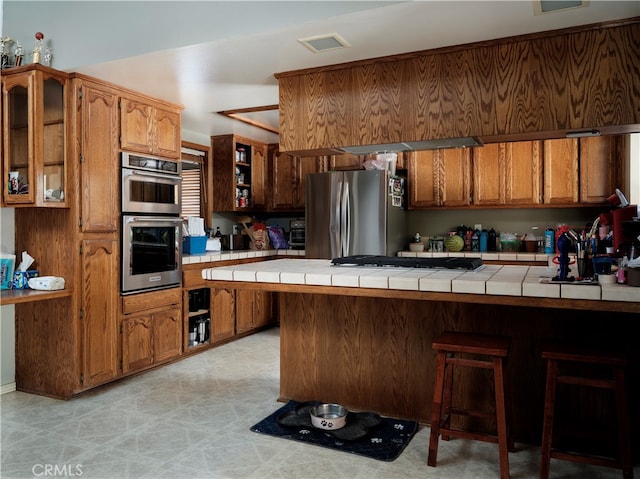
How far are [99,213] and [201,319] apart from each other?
1.71 metres

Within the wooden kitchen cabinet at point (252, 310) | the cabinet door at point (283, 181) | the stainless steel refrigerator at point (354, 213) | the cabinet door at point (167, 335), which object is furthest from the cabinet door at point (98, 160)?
the cabinet door at point (283, 181)

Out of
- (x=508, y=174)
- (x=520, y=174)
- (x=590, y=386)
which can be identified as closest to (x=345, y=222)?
(x=508, y=174)

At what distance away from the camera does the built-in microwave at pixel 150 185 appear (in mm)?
3945

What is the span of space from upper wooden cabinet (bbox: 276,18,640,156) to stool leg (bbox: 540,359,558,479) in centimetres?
137

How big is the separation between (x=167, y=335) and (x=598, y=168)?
438 cm

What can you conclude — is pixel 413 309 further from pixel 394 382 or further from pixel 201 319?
pixel 201 319

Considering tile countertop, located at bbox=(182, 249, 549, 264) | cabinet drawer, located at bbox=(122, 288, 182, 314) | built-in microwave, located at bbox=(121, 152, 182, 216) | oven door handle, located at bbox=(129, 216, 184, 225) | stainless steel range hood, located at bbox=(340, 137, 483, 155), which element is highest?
stainless steel range hood, located at bbox=(340, 137, 483, 155)

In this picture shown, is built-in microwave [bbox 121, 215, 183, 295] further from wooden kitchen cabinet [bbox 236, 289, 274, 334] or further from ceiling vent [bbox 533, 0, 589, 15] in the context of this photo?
ceiling vent [bbox 533, 0, 589, 15]

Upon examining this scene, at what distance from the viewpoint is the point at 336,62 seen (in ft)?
10.7

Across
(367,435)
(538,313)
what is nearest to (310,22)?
(538,313)

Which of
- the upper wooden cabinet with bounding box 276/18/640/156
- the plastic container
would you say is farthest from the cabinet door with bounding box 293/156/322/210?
the upper wooden cabinet with bounding box 276/18/640/156

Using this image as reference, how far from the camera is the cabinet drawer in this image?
13.0ft

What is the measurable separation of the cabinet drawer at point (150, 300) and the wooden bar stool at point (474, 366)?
8.49 ft

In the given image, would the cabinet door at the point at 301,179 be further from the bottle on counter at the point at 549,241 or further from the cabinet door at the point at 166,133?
the bottle on counter at the point at 549,241
